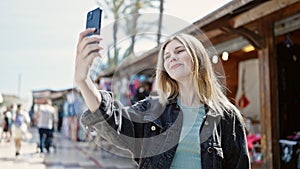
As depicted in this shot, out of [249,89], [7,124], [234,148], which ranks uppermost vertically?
[249,89]

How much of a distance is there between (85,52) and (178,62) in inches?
14.1

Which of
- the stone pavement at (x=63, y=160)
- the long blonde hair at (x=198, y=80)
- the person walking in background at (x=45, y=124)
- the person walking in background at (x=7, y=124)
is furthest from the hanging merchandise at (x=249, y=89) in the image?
the person walking in background at (x=7, y=124)

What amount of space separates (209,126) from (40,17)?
132 cm

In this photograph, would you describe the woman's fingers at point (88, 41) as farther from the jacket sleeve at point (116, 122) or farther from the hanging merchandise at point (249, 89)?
the hanging merchandise at point (249, 89)

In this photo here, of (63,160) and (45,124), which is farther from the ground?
(45,124)

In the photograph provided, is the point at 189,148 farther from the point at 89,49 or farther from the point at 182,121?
the point at 89,49

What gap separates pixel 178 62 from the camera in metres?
1.12

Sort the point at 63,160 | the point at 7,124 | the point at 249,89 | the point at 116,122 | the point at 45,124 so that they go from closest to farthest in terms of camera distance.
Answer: the point at 116,122 → the point at 249,89 → the point at 63,160 → the point at 45,124 → the point at 7,124

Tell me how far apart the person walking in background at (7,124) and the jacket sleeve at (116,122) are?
31.8 ft

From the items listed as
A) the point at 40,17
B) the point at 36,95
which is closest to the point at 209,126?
the point at 40,17

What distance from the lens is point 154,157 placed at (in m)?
1.06

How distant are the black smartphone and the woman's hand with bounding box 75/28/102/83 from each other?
23 mm

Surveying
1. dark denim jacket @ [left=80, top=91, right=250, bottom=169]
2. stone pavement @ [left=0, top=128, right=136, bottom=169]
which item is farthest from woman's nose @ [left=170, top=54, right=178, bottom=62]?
stone pavement @ [left=0, top=128, right=136, bottom=169]

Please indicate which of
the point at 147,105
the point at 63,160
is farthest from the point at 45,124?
the point at 147,105
